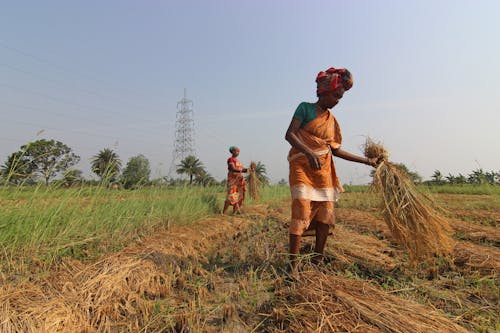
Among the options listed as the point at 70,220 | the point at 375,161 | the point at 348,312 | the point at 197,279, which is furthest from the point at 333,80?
the point at 70,220

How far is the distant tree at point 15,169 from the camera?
8.87 ft

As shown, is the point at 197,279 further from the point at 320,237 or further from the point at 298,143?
the point at 298,143

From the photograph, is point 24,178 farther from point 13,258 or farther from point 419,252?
point 419,252

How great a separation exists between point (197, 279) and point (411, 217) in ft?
6.74

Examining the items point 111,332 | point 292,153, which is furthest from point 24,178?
point 292,153

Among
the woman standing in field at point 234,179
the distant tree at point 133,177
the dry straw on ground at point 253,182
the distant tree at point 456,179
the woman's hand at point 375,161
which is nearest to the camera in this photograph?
the woman's hand at point 375,161

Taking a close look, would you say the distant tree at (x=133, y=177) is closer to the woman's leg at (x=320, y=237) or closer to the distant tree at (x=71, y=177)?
the distant tree at (x=71, y=177)

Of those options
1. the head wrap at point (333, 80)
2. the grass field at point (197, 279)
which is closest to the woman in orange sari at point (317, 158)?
the head wrap at point (333, 80)

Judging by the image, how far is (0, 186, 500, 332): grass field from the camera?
157 centimetres

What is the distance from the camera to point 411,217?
102 inches

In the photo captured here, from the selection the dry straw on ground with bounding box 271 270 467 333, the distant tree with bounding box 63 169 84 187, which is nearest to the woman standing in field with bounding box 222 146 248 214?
the distant tree with bounding box 63 169 84 187

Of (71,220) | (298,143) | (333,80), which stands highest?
(333,80)

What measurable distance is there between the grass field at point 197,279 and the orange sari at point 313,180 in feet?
1.28

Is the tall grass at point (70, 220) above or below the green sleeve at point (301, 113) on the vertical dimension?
below
